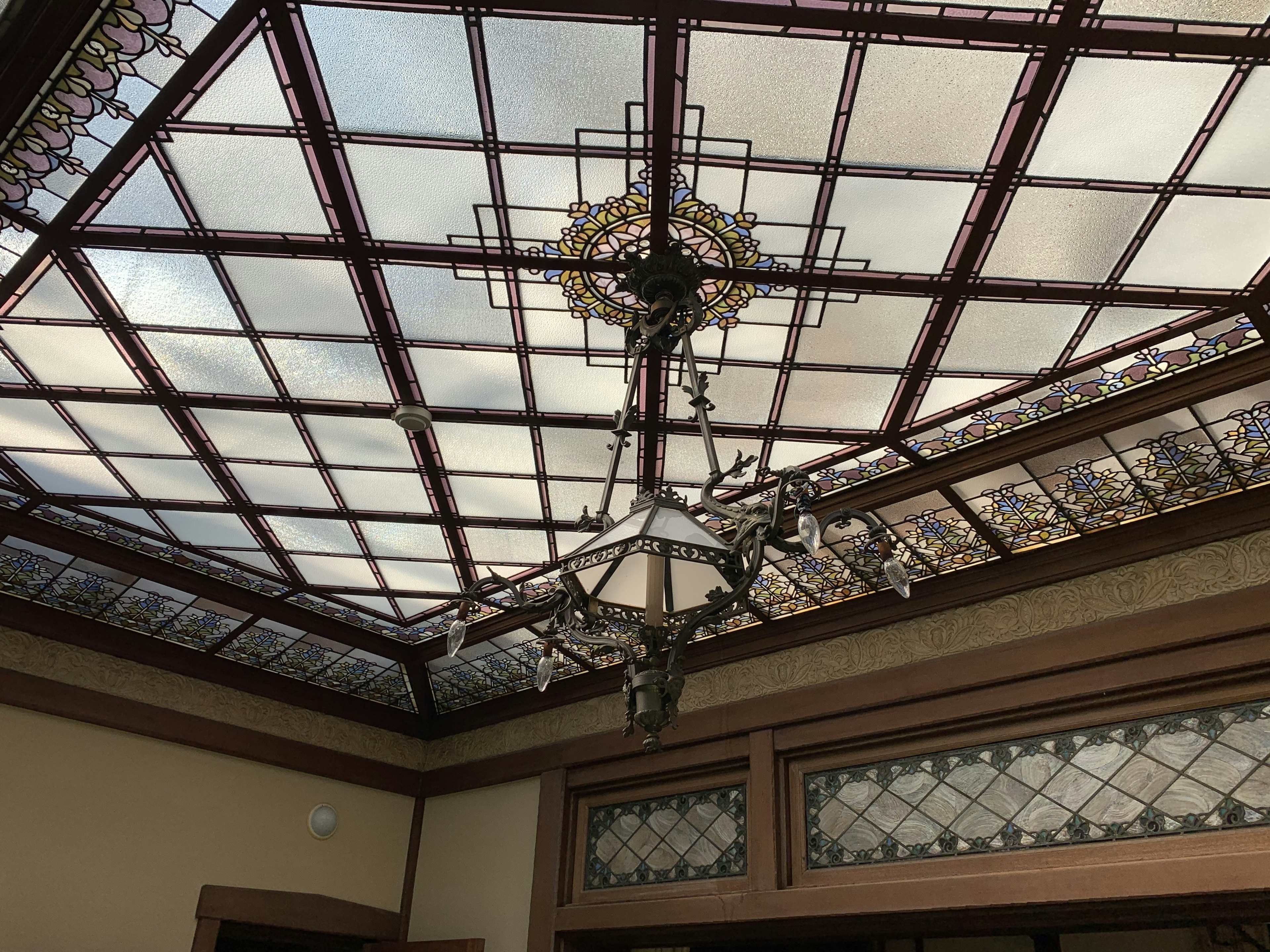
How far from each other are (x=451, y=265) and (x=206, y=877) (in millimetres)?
4073

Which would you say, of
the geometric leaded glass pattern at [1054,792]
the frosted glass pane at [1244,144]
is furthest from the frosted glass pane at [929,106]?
the geometric leaded glass pattern at [1054,792]

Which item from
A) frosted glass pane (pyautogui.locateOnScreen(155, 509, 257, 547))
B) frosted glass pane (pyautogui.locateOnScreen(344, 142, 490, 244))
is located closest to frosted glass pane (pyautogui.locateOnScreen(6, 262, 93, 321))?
frosted glass pane (pyautogui.locateOnScreen(344, 142, 490, 244))

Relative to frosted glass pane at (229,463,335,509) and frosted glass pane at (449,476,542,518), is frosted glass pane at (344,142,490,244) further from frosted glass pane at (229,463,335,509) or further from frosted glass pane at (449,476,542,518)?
frosted glass pane at (229,463,335,509)

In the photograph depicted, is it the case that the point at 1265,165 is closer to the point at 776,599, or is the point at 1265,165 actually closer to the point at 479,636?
the point at 776,599

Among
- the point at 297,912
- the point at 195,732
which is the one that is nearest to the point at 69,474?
the point at 195,732

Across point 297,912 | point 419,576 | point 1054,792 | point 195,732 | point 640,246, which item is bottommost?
point 297,912

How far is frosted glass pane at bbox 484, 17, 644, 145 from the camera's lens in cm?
259

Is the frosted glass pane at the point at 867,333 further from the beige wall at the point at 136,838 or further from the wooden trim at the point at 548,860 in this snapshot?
the beige wall at the point at 136,838

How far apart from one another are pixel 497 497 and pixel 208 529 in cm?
158

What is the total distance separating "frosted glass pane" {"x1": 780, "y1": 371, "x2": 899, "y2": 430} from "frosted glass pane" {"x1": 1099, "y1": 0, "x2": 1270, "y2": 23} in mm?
1470

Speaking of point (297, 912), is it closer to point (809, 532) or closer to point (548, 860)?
point (548, 860)

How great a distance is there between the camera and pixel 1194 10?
239cm

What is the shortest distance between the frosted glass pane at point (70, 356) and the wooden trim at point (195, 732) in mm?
2037

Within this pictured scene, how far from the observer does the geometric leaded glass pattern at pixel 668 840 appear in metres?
5.07
